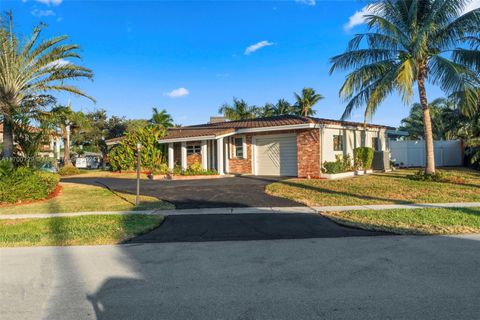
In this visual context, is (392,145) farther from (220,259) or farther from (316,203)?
(220,259)

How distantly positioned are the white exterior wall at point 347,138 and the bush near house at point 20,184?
477 inches

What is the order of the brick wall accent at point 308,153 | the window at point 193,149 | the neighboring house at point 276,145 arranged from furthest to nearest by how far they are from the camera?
the window at point 193,149, the neighboring house at point 276,145, the brick wall accent at point 308,153

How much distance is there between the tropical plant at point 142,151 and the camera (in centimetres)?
2267

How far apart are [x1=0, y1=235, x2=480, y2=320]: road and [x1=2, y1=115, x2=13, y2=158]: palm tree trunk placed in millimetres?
7669

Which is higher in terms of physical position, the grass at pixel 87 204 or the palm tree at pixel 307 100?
the palm tree at pixel 307 100

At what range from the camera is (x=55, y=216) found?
9375mm

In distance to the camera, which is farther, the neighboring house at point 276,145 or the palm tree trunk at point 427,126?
the neighboring house at point 276,145

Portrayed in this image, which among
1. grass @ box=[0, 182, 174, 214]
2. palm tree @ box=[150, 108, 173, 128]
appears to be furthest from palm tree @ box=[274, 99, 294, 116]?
grass @ box=[0, 182, 174, 214]

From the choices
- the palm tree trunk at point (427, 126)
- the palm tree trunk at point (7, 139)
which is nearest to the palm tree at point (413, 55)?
the palm tree trunk at point (427, 126)

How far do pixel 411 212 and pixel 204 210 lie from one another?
542cm

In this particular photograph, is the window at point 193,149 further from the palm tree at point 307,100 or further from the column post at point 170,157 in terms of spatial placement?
the palm tree at point 307,100

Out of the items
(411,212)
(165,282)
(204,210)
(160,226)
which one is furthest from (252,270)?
(411,212)

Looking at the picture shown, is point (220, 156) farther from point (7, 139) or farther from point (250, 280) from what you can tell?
point (250, 280)

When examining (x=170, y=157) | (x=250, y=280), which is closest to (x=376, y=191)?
(x=250, y=280)
